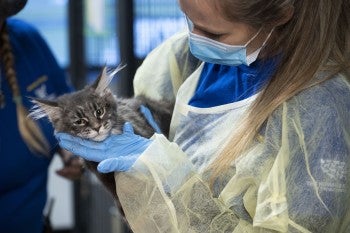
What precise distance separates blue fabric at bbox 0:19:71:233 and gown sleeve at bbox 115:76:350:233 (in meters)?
1.00

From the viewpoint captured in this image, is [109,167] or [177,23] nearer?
[109,167]

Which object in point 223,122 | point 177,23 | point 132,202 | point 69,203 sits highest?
point 223,122

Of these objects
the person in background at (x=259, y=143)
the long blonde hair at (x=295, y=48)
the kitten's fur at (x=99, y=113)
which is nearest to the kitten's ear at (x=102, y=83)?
the kitten's fur at (x=99, y=113)

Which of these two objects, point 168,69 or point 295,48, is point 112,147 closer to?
point 168,69

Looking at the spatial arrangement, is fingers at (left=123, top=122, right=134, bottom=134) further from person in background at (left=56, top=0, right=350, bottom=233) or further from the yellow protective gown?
the yellow protective gown

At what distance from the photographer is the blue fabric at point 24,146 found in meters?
2.49

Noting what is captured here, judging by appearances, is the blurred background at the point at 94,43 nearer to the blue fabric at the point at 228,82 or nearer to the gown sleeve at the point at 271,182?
the blue fabric at the point at 228,82

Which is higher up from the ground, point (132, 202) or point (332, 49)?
point (332, 49)

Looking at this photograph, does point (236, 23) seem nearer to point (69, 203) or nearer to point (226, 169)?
point (226, 169)

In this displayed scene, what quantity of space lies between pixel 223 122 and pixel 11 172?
1.10 meters

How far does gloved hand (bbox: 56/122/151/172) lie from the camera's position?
159cm

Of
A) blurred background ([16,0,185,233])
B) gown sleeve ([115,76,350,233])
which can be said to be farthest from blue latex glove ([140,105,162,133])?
blurred background ([16,0,185,233])

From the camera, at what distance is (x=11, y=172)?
249cm

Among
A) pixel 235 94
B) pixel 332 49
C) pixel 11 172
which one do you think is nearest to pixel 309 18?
pixel 332 49
